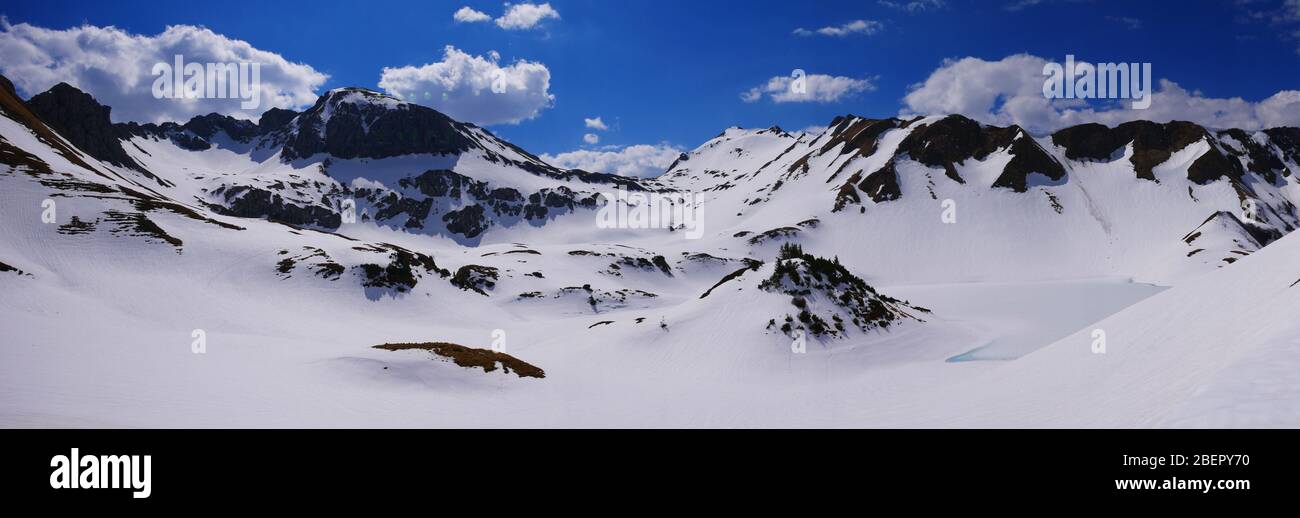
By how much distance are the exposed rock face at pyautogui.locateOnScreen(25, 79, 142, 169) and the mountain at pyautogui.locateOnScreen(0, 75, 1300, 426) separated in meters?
0.52

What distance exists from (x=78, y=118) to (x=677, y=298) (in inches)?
5610

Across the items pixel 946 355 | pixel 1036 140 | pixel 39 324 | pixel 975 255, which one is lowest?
pixel 946 355

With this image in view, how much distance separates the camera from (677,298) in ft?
267

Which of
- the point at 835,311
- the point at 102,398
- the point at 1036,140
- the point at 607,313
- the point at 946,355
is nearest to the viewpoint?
the point at 102,398

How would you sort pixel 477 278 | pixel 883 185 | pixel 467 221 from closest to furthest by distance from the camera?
pixel 477 278 < pixel 883 185 < pixel 467 221

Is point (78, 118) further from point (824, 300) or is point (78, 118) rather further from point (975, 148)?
point (975, 148)

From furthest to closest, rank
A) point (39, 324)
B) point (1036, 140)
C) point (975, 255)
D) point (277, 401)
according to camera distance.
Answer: point (1036, 140) < point (975, 255) < point (39, 324) < point (277, 401)

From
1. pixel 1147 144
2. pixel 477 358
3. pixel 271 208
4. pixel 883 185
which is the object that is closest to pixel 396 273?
pixel 477 358

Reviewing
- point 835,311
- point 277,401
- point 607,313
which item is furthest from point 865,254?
point 277,401

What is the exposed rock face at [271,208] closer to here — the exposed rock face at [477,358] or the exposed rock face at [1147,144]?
the exposed rock face at [477,358]
